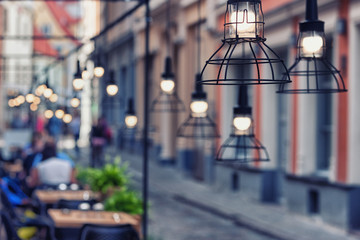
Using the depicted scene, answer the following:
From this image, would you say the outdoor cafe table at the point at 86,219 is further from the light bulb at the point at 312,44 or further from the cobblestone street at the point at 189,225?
the light bulb at the point at 312,44

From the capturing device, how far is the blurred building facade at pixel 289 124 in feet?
41.5

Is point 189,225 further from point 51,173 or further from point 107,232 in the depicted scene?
point 107,232

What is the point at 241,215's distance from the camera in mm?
14594

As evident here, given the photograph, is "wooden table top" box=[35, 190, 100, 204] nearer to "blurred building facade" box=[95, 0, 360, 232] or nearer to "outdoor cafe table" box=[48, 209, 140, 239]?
"outdoor cafe table" box=[48, 209, 140, 239]

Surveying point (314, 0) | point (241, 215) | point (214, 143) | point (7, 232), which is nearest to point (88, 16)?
point (214, 143)

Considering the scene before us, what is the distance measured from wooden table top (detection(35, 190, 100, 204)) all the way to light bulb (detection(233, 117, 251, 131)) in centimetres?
557

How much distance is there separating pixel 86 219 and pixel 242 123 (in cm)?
390

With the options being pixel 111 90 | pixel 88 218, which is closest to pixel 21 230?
pixel 88 218

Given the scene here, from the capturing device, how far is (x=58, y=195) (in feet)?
38.8

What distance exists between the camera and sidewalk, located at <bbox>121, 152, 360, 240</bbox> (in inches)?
495

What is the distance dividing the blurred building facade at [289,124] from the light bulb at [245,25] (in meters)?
8.84

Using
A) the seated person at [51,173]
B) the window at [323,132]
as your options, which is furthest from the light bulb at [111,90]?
the window at [323,132]

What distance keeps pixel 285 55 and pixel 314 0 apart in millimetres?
11806

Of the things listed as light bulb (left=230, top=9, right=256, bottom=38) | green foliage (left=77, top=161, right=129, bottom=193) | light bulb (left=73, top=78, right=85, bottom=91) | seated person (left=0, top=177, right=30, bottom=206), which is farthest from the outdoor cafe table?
light bulb (left=230, top=9, right=256, bottom=38)
